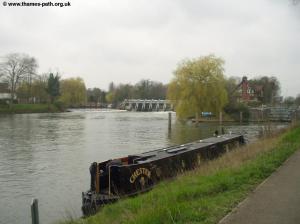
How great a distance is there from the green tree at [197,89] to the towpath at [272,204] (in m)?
53.8

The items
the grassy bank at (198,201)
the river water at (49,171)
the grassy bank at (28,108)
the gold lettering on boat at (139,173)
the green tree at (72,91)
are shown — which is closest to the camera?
the grassy bank at (198,201)

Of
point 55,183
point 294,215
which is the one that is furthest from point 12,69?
point 294,215

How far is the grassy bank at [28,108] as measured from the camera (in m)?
105

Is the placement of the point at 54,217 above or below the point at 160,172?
below

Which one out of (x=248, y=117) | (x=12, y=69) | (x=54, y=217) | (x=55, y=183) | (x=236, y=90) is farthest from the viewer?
(x=12, y=69)

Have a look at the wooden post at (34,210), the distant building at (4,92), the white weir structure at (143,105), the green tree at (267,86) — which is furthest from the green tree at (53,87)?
the wooden post at (34,210)

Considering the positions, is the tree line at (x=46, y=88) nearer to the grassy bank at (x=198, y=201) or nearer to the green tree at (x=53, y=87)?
the green tree at (x=53, y=87)

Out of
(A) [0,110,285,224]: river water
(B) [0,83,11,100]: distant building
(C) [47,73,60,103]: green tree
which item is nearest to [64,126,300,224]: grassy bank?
(A) [0,110,285,224]: river water

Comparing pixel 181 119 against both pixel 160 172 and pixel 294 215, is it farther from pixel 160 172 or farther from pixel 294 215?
pixel 294 215

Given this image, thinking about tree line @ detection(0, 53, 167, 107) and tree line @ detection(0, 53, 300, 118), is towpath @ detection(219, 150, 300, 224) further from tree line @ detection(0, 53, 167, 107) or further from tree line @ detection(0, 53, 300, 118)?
tree line @ detection(0, 53, 167, 107)

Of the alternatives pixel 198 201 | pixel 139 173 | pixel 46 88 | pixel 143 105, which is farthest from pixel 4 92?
pixel 198 201

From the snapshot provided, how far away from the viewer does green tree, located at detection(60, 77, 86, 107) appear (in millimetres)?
140625

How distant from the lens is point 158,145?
31547 mm

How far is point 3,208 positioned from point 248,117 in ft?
204
